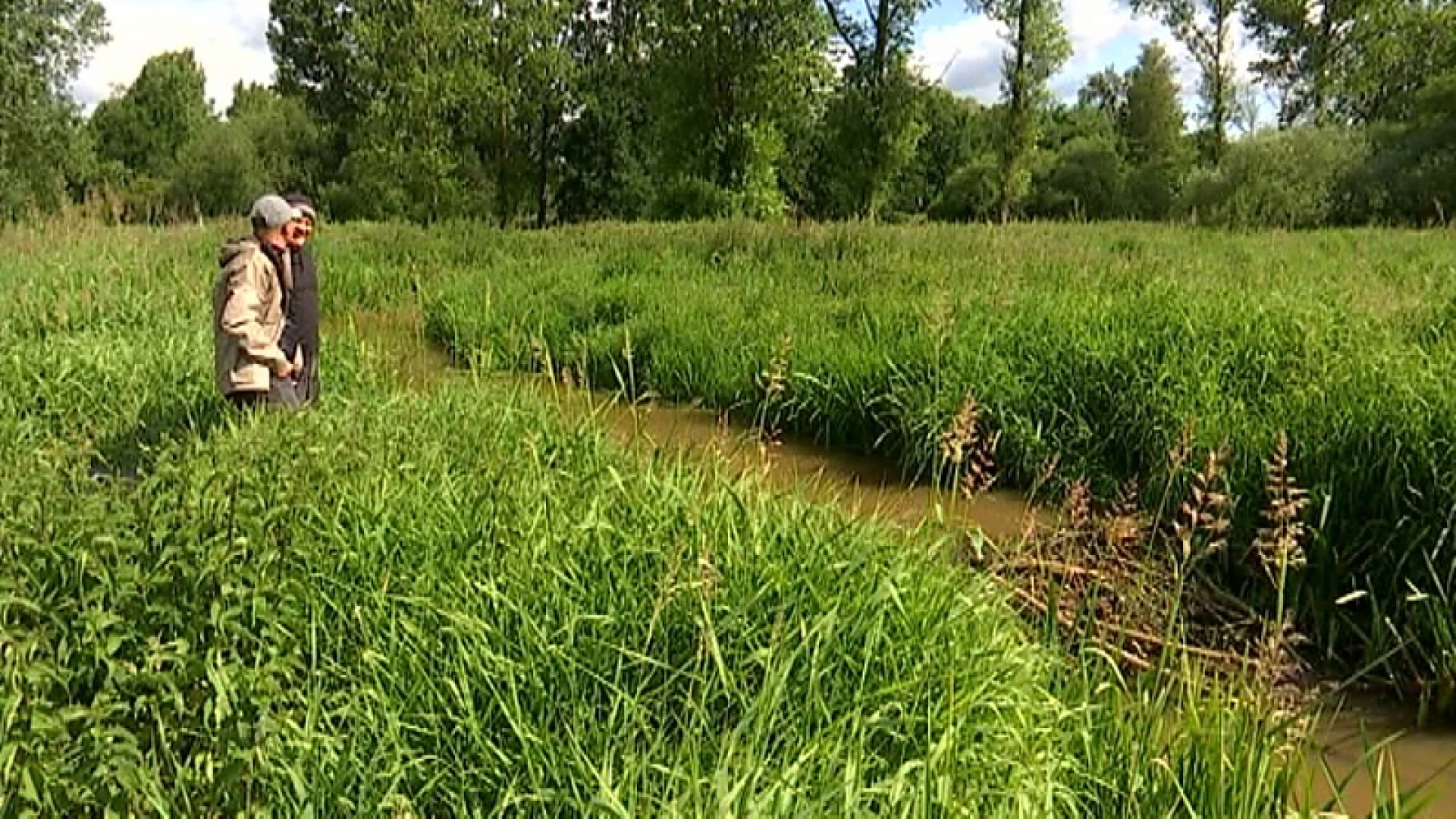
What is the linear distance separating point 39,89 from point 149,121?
29.8 meters

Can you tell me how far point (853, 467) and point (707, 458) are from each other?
9.61 feet

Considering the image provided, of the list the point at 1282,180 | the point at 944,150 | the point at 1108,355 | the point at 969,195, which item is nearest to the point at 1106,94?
the point at 944,150

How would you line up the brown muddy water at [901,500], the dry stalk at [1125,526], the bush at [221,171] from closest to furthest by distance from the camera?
the brown muddy water at [901,500] < the dry stalk at [1125,526] < the bush at [221,171]

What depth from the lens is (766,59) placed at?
2667 centimetres

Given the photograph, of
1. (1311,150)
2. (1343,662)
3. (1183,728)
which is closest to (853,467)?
(1343,662)

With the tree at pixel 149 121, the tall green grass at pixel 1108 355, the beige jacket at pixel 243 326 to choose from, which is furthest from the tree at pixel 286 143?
the beige jacket at pixel 243 326

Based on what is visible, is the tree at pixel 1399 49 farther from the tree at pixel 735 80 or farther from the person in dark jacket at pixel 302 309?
the person in dark jacket at pixel 302 309

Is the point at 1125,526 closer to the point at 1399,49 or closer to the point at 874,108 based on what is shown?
the point at 874,108

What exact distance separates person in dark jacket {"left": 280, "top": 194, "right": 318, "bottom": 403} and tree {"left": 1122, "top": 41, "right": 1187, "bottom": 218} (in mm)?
37256

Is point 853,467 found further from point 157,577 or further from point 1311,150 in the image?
point 1311,150

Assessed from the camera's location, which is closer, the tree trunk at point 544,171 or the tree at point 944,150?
the tree trunk at point 544,171

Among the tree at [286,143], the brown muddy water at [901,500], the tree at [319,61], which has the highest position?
the tree at [319,61]

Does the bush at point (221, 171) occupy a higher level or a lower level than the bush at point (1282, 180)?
higher

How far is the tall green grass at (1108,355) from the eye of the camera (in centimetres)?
520
